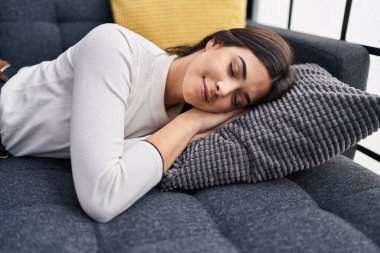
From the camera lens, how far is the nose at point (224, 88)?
3.07 ft

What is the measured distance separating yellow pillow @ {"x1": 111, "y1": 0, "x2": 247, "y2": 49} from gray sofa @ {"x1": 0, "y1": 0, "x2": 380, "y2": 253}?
24.5 inches

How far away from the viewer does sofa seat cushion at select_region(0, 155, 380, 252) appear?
675mm

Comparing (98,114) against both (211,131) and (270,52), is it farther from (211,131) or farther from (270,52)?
(270,52)

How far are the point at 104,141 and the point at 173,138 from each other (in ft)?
0.66

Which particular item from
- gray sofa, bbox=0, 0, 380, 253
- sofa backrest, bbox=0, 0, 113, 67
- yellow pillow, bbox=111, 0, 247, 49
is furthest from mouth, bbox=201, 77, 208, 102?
sofa backrest, bbox=0, 0, 113, 67

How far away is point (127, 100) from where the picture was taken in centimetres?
99

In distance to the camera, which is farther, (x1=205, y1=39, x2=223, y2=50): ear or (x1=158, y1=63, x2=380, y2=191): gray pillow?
(x1=205, y1=39, x2=223, y2=50): ear

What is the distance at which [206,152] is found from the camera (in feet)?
3.07

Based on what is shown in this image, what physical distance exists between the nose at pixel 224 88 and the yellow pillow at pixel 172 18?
51 centimetres

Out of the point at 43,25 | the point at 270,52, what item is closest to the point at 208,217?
the point at 270,52

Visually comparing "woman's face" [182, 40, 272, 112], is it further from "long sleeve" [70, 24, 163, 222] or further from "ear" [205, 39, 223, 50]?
"long sleeve" [70, 24, 163, 222]

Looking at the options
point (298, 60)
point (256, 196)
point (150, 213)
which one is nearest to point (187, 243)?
point (150, 213)

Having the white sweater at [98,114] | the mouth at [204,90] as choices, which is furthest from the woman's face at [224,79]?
the white sweater at [98,114]

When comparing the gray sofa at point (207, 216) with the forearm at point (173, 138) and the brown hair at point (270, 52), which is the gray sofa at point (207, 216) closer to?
the forearm at point (173, 138)
